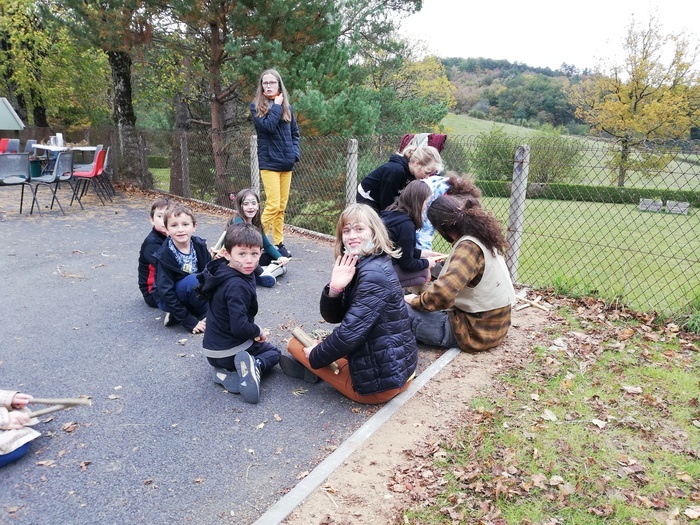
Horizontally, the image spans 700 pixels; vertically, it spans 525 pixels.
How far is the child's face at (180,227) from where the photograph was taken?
3965 millimetres

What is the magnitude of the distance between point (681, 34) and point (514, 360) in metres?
30.5

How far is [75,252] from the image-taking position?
21.1 ft

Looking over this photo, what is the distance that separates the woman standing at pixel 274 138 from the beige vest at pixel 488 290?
3027 mm

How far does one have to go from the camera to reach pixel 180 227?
397 centimetres

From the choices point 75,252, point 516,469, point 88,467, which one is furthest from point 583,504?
point 75,252

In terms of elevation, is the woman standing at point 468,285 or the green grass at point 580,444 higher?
the woman standing at point 468,285

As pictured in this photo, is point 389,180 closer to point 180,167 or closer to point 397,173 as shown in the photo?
point 397,173

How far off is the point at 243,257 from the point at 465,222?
5.25 feet

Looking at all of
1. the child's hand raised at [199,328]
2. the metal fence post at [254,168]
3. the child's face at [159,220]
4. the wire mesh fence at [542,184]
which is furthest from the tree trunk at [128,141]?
the child's hand raised at [199,328]

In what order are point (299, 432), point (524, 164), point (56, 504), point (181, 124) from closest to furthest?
point (56, 504) < point (299, 432) < point (524, 164) < point (181, 124)

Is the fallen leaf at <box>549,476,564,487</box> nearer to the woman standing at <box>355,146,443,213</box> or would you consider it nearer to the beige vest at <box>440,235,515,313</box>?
the beige vest at <box>440,235,515,313</box>

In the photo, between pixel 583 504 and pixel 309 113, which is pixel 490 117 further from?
pixel 583 504

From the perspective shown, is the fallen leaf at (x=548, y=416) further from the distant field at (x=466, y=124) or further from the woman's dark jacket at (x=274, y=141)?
the distant field at (x=466, y=124)

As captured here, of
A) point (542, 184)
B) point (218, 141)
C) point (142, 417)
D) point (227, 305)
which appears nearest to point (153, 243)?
point (227, 305)
